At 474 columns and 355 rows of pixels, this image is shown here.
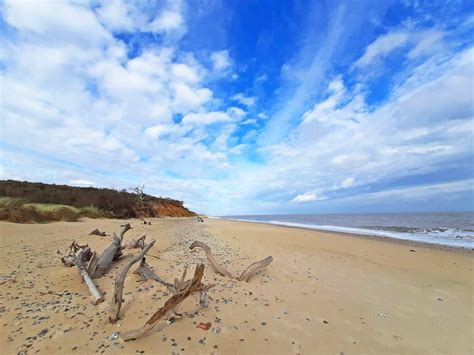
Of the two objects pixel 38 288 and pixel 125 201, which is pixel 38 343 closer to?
pixel 38 288

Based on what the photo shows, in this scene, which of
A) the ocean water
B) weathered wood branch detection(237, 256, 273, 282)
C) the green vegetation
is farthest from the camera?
the ocean water

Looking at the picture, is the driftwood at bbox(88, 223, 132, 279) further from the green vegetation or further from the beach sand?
the green vegetation

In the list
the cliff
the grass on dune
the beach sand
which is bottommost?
the beach sand

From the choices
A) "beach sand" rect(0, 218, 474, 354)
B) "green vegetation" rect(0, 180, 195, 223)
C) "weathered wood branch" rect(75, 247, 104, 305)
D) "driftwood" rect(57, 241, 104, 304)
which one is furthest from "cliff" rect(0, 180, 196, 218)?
"weathered wood branch" rect(75, 247, 104, 305)

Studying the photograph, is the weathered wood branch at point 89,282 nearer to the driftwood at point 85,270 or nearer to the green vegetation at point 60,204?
the driftwood at point 85,270

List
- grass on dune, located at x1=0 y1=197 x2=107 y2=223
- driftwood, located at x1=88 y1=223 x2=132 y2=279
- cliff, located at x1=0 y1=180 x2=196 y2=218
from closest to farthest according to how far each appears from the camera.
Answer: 1. driftwood, located at x1=88 y1=223 x2=132 y2=279
2. grass on dune, located at x1=0 y1=197 x2=107 y2=223
3. cliff, located at x1=0 y1=180 x2=196 y2=218

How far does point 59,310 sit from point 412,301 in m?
6.25

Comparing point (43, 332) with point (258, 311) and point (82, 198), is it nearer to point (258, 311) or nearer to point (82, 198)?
point (258, 311)

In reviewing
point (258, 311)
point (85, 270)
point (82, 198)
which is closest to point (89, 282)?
point (85, 270)

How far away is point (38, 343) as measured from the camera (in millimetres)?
2814

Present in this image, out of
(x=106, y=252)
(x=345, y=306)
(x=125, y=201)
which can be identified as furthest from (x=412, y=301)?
(x=125, y=201)

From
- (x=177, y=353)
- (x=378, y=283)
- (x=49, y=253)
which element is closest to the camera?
(x=177, y=353)

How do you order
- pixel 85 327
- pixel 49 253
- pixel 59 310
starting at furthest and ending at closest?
pixel 49 253
pixel 59 310
pixel 85 327

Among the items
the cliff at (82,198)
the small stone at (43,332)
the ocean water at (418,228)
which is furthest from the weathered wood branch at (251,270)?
the cliff at (82,198)
